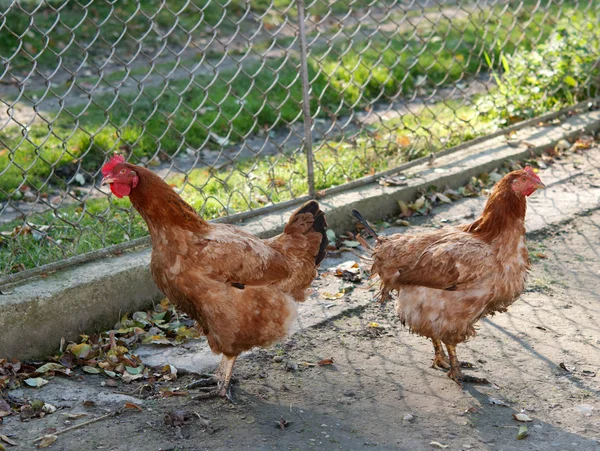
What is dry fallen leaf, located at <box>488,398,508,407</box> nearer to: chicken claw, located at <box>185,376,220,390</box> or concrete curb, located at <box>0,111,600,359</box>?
chicken claw, located at <box>185,376,220,390</box>

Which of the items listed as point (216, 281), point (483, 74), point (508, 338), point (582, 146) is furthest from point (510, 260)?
point (483, 74)

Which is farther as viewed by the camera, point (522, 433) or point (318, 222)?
point (318, 222)

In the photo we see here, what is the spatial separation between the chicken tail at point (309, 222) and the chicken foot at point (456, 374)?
31.4 inches

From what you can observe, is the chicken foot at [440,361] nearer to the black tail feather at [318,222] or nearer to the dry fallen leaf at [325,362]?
the dry fallen leaf at [325,362]

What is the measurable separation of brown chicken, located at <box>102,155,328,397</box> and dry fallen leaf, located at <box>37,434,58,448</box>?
0.78 m

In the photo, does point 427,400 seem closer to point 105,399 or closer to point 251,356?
point 251,356

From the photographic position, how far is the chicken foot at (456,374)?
3.94m

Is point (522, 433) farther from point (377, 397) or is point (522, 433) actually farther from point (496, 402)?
point (377, 397)

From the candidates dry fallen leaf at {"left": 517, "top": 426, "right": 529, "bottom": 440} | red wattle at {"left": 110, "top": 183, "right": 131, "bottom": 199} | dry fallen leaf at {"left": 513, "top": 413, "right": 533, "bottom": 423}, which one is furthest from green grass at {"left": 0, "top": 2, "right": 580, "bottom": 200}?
dry fallen leaf at {"left": 517, "top": 426, "right": 529, "bottom": 440}

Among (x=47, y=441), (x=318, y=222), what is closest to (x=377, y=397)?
(x=318, y=222)

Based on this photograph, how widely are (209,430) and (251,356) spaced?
2.45ft

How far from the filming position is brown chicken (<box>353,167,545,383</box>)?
384 cm

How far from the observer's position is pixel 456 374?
156 inches

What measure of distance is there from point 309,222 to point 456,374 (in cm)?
105
